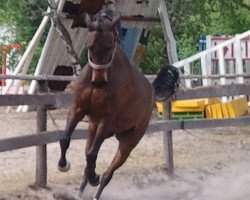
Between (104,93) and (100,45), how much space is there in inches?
18.2

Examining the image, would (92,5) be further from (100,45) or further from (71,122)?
(100,45)

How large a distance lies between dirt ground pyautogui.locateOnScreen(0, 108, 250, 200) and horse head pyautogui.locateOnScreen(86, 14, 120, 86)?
6.65 ft

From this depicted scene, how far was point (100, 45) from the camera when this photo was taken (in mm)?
6098

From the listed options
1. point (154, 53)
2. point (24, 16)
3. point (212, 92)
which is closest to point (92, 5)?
point (24, 16)

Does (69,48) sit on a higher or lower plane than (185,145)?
higher

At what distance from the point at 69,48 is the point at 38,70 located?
1.75 m

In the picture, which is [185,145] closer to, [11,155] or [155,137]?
[155,137]

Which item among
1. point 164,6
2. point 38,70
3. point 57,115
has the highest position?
point 164,6

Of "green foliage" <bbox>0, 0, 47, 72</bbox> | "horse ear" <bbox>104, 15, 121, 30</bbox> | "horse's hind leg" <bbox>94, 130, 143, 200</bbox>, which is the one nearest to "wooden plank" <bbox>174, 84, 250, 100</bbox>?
"horse's hind leg" <bbox>94, 130, 143, 200</bbox>

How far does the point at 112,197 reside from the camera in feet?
26.6

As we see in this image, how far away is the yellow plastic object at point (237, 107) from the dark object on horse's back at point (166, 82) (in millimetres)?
6353

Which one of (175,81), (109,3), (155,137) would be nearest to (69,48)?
(109,3)

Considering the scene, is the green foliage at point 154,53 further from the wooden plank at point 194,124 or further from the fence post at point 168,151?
the fence post at point 168,151

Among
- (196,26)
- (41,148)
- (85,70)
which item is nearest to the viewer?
(85,70)
